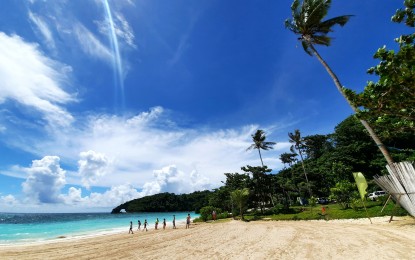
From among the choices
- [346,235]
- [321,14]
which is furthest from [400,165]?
[321,14]

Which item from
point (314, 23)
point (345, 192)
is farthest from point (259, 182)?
point (314, 23)

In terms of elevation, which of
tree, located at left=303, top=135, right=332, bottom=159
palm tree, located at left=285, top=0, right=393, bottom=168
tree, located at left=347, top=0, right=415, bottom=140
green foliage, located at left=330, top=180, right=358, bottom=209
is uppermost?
tree, located at left=303, top=135, right=332, bottom=159

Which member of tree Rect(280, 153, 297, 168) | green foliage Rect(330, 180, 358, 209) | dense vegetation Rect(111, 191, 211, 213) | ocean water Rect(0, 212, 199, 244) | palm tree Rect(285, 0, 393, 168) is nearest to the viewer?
palm tree Rect(285, 0, 393, 168)

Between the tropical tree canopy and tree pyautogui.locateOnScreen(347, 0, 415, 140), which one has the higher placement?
the tropical tree canopy

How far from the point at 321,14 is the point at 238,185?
28.5 meters

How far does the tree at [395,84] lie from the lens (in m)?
7.88

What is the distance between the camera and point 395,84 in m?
8.34

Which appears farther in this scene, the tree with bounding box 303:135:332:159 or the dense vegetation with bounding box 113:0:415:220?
the tree with bounding box 303:135:332:159

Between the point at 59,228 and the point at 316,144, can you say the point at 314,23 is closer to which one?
the point at 59,228

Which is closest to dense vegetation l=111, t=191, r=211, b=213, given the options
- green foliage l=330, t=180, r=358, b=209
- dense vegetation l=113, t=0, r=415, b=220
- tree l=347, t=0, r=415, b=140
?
dense vegetation l=113, t=0, r=415, b=220

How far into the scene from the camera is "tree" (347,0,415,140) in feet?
25.8

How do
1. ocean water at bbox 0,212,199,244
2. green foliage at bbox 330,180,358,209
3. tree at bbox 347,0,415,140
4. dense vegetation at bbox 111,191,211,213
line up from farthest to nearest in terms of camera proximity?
dense vegetation at bbox 111,191,211,213 → ocean water at bbox 0,212,199,244 → green foliage at bbox 330,180,358,209 → tree at bbox 347,0,415,140

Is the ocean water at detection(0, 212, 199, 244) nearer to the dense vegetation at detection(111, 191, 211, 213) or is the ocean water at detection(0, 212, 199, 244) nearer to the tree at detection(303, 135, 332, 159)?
the tree at detection(303, 135, 332, 159)

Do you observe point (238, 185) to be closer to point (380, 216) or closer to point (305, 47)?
point (380, 216)
